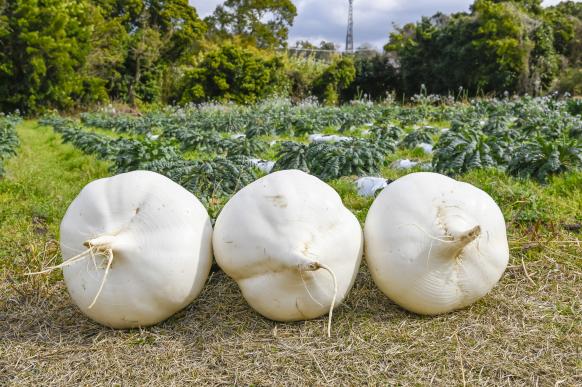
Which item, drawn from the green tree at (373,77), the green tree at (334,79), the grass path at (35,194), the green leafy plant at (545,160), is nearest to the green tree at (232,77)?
the green tree at (334,79)

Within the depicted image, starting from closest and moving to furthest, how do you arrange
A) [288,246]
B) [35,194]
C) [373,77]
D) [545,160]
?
[288,246]
[545,160]
[35,194]
[373,77]

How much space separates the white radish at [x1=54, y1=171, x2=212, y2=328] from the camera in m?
2.04

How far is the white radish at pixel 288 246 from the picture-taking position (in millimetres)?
1981

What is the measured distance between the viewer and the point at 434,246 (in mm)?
2041

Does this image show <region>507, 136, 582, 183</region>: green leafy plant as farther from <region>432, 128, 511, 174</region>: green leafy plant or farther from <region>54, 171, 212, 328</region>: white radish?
<region>54, 171, 212, 328</region>: white radish

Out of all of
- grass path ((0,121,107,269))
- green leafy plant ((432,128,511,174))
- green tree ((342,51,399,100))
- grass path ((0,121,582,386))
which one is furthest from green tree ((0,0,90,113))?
grass path ((0,121,582,386))

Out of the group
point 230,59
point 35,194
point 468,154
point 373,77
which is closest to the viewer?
point 468,154

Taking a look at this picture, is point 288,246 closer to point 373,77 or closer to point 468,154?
point 468,154

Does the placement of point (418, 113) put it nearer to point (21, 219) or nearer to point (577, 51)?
point (21, 219)

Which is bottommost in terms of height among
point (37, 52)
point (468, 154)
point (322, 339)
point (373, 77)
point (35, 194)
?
point (35, 194)

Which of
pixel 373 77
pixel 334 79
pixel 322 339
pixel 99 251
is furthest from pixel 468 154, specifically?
pixel 373 77

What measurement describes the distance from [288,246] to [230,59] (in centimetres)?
2035

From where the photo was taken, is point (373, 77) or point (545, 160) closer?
point (545, 160)

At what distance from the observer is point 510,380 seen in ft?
5.75
